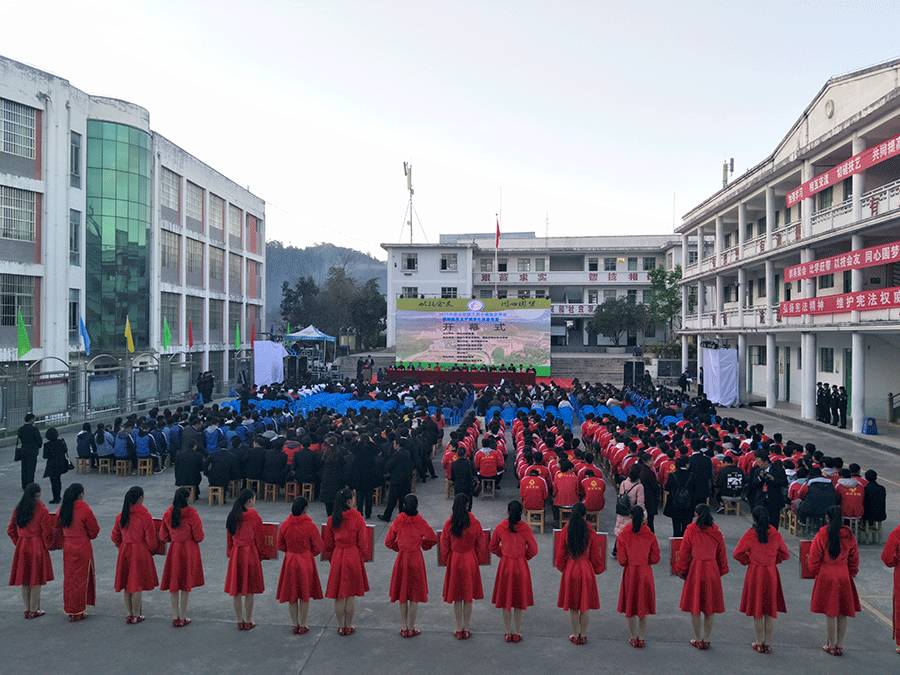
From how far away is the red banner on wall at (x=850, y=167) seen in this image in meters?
17.2

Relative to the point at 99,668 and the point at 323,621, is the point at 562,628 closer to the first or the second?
the point at 323,621

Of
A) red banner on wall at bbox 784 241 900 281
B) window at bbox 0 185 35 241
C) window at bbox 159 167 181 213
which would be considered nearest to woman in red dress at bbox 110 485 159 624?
red banner on wall at bbox 784 241 900 281

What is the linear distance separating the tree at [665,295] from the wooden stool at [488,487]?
104ft

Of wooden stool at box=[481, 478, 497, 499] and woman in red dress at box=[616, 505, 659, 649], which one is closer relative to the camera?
woman in red dress at box=[616, 505, 659, 649]

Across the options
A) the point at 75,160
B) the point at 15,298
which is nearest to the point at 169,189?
the point at 75,160

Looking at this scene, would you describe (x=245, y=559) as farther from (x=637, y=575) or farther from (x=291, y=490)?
(x=291, y=490)

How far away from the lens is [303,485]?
12.1 metres

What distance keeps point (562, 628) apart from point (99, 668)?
4.08 metres

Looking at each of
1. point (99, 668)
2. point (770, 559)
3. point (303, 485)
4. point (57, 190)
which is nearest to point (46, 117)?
point (57, 190)

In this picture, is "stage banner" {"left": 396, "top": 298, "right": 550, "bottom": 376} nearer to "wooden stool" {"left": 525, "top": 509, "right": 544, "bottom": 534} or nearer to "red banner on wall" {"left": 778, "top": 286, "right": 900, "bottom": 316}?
"red banner on wall" {"left": 778, "top": 286, "right": 900, "bottom": 316}

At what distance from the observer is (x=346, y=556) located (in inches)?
256

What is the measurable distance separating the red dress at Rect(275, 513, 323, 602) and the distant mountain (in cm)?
10718

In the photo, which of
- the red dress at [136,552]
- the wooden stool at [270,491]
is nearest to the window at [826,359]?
the wooden stool at [270,491]

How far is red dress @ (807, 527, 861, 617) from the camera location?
19.8 ft
